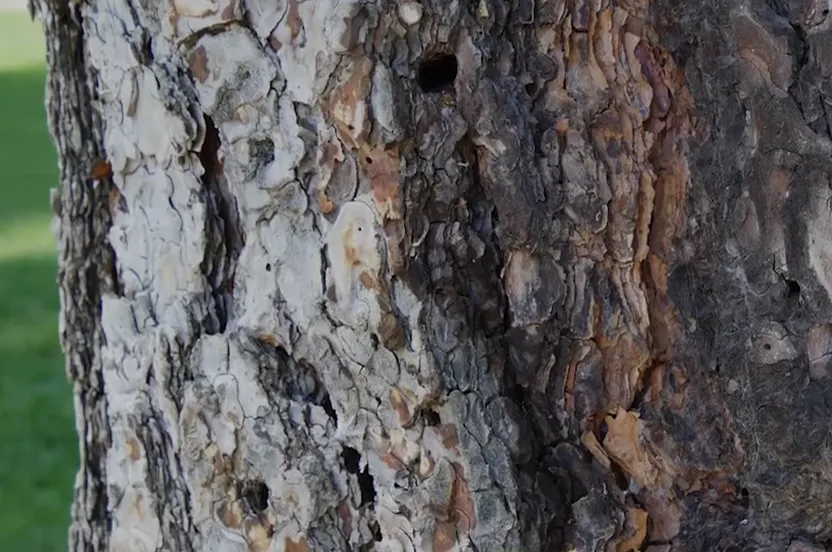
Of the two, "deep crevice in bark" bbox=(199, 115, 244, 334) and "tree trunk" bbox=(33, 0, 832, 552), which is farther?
"deep crevice in bark" bbox=(199, 115, 244, 334)

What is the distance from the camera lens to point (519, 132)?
71 centimetres

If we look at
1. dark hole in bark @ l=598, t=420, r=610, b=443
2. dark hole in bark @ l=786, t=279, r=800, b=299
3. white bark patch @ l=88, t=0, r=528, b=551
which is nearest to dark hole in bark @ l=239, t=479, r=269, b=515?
white bark patch @ l=88, t=0, r=528, b=551

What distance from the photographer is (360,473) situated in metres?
0.76

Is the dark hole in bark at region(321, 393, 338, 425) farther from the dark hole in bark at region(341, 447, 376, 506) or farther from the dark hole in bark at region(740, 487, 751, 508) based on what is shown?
the dark hole in bark at region(740, 487, 751, 508)

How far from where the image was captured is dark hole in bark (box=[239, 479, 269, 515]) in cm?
79

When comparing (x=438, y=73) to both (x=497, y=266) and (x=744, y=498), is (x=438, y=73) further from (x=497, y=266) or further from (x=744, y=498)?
(x=744, y=498)

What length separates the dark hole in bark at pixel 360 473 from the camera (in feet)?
2.49

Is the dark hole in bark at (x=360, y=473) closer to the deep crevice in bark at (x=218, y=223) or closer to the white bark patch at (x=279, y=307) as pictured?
the white bark patch at (x=279, y=307)

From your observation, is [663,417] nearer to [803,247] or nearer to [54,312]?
[803,247]

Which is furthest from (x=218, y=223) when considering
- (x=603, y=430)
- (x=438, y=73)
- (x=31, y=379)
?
(x=31, y=379)

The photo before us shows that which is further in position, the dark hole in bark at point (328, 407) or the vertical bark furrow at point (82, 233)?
the vertical bark furrow at point (82, 233)

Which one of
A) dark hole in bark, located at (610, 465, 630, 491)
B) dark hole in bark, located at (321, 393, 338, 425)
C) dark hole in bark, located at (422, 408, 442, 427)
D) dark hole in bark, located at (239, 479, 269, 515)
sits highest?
dark hole in bark, located at (321, 393, 338, 425)

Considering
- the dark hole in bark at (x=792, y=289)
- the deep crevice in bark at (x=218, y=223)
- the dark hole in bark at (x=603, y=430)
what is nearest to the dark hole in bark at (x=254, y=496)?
the deep crevice in bark at (x=218, y=223)

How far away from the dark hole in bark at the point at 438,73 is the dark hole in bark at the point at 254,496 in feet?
1.01
